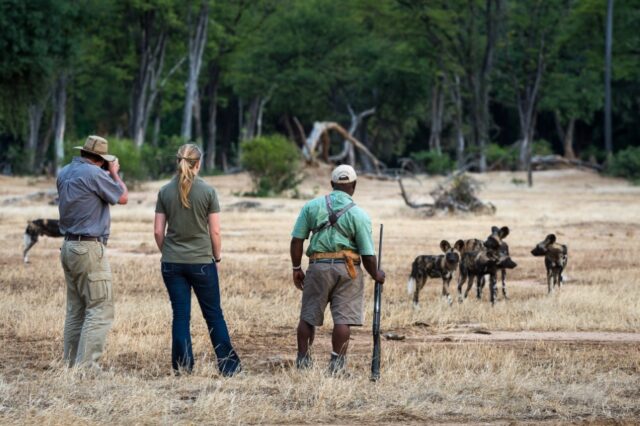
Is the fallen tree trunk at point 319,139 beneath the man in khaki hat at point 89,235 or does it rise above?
above

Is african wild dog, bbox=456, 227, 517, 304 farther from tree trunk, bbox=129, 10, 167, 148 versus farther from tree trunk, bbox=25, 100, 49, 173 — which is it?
tree trunk, bbox=25, 100, 49, 173

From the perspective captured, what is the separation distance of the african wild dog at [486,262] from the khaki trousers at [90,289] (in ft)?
19.7

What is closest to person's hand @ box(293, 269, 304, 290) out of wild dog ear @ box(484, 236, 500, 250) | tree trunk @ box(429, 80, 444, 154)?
wild dog ear @ box(484, 236, 500, 250)

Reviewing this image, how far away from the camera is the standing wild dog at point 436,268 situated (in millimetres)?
14891

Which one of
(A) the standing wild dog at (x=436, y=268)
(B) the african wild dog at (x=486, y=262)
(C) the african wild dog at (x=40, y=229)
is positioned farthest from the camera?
(C) the african wild dog at (x=40, y=229)

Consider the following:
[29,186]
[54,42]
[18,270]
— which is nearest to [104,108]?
[29,186]

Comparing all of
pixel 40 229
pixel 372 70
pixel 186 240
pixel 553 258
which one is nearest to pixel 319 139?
pixel 372 70

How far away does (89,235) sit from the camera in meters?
10.1

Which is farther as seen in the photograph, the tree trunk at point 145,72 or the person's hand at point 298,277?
the tree trunk at point 145,72

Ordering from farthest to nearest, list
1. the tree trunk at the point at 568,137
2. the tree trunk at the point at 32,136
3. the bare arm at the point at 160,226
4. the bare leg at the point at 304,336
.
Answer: the tree trunk at the point at 568,137, the tree trunk at the point at 32,136, the bare leg at the point at 304,336, the bare arm at the point at 160,226

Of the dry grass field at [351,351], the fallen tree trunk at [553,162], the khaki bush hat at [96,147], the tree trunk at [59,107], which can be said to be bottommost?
the dry grass field at [351,351]

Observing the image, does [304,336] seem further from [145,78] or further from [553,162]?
[553,162]

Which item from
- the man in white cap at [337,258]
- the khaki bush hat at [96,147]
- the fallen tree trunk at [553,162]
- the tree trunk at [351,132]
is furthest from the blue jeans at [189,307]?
the fallen tree trunk at [553,162]

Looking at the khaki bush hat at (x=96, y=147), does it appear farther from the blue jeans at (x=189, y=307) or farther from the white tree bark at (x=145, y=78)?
the white tree bark at (x=145, y=78)
